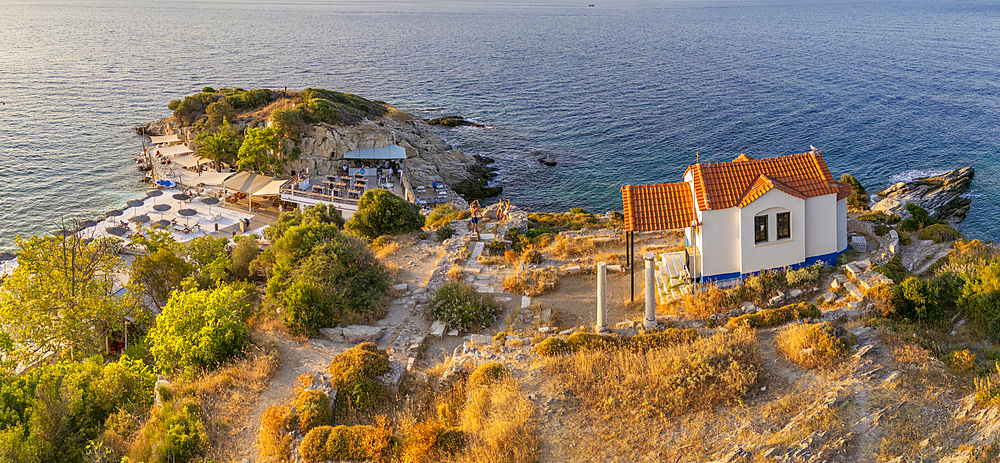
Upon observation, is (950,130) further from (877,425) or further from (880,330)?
(877,425)

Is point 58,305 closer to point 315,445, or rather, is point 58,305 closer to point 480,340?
point 315,445

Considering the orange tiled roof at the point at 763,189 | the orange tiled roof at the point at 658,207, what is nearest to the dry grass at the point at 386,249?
the orange tiled roof at the point at 658,207

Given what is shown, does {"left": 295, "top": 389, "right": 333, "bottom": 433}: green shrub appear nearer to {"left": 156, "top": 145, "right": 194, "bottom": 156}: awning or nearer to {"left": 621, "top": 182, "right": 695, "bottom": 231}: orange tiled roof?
{"left": 621, "top": 182, "right": 695, "bottom": 231}: orange tiled roof

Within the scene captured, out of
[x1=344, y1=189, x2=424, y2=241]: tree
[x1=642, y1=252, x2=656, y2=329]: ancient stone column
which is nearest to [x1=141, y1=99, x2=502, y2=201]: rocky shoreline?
[x1=344, y1=189, x2=424, y2=241]: tree

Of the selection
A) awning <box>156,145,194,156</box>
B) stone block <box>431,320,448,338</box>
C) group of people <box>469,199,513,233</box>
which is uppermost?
awning <box>156,145,194,156</box>

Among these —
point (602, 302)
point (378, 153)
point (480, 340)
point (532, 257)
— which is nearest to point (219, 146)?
point (378, 153)
